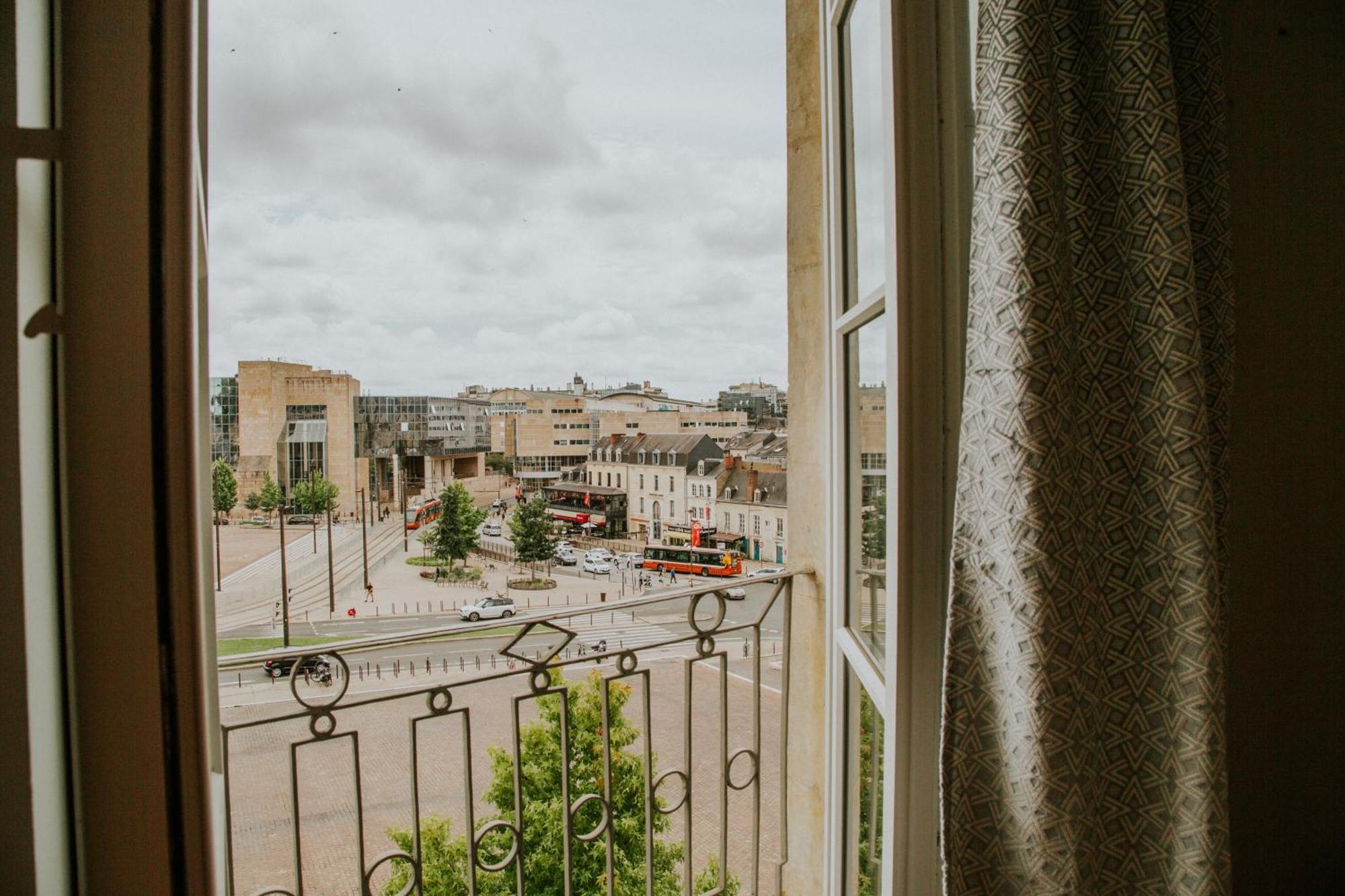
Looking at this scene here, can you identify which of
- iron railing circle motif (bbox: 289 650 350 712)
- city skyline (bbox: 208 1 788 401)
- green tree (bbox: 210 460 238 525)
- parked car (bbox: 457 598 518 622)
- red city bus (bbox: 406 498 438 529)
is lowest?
parked car (bbox: 457 598 518 622)

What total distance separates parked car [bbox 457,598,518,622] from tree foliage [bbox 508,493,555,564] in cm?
18

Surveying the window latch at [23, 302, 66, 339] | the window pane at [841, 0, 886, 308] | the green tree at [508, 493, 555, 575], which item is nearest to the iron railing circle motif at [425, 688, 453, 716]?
the window latch at [23, 302, 66, 339]

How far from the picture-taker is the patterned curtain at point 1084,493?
1.75 feet

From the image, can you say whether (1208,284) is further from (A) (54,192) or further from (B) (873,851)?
(A) (54,192)

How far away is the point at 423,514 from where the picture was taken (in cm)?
248

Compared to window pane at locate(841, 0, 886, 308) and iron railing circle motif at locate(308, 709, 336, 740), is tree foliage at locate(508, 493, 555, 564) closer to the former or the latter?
iron railing circle motif at locate(308, 709, 336, 740)

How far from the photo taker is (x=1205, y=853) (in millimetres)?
541

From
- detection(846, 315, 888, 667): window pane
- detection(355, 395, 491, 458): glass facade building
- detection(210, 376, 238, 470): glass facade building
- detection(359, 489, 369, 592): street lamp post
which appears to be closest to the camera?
detection(846, 315, 888, 667): window pane

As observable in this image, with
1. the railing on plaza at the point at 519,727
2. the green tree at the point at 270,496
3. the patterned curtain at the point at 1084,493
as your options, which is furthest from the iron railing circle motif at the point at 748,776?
the green tree at the point at 270,496

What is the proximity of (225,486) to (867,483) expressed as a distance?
141 cm

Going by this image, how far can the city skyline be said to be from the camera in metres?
2.44

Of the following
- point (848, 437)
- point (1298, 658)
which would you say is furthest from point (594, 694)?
point (1298, 658)

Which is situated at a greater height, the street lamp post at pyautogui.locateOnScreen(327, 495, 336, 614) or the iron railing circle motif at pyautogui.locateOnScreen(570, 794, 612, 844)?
the street lamp post at pyautogui.locateOnScreen(327, 495, 336, 614)

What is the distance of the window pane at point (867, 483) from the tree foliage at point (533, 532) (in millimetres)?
1840
